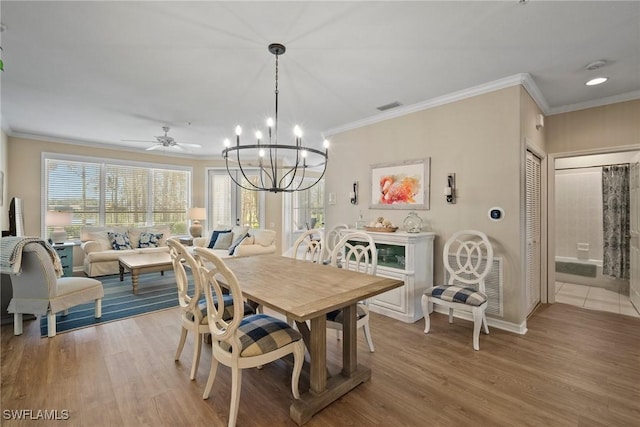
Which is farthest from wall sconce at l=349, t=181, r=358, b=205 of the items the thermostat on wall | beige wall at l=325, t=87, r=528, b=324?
the thermostat on wall

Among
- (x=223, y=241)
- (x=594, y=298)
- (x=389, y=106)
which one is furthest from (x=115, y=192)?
(x=594, y=298)

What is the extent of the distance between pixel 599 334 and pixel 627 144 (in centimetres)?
213

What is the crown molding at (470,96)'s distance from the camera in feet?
9.71

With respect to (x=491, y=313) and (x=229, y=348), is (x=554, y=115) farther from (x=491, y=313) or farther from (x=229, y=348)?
(x=229, y=348)

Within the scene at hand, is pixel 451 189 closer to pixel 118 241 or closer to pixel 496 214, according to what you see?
pixel 496 214

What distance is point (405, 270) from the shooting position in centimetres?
329

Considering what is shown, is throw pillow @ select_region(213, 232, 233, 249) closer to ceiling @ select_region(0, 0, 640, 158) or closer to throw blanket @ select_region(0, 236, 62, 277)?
ceiling @ select_region(0, 0, 640, 158)

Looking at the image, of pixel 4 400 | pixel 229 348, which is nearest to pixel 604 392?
pixel 229 348

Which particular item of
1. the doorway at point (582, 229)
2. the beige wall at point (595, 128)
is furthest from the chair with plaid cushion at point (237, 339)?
the doorway at point (582, 229)

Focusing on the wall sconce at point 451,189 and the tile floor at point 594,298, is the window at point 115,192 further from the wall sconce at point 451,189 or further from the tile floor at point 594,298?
the tile floor at point 594,298

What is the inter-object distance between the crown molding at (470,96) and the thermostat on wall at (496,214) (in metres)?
1.27

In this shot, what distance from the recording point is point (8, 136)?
→ 5.04 metres

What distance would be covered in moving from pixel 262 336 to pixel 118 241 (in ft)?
16.9

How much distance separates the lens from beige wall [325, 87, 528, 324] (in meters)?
2.98
